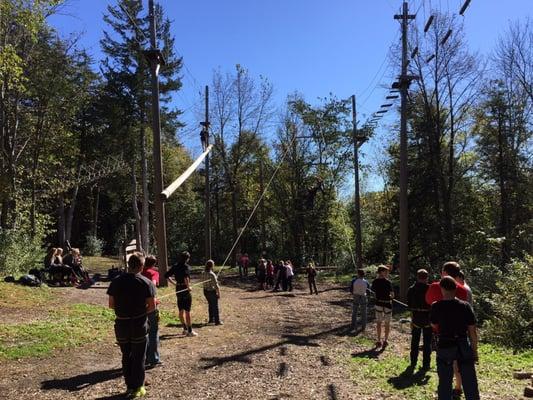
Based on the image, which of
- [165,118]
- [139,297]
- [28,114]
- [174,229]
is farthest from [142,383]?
[174,229]

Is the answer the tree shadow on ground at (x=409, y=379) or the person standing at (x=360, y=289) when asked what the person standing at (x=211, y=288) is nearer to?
the person standing at (x=360, y=289)

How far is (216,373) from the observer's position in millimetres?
7809

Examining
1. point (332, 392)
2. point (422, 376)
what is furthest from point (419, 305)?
point (332, 392)

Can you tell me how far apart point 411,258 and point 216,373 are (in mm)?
21605

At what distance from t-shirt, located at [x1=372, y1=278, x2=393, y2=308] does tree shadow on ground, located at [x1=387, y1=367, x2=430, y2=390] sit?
210 centimetres

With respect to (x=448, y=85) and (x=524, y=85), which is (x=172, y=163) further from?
(x=524, y=85)

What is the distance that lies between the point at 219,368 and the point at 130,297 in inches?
104

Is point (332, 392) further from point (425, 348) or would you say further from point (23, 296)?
point (23, 296)

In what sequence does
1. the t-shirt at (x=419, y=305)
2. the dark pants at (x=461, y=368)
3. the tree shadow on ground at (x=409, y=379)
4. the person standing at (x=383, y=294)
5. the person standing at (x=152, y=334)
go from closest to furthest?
the dark pants at (x=461, y=368), the tree shadow on ground at (x=409, y=379), the person standing at (x=152, y=334), the t-shirt at (x=419, y=305), the person standing at (x=383, y=294)

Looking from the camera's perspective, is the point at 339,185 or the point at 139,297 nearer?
the point at 139,297

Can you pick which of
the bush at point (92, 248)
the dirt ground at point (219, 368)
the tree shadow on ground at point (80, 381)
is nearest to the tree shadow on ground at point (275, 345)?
the dirt ground at point (219, 368)

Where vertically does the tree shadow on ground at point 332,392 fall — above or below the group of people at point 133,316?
below

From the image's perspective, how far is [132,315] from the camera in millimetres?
6152

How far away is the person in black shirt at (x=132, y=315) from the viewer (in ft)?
20.2
